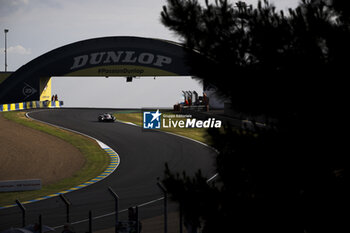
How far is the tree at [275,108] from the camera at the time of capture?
17.6ft

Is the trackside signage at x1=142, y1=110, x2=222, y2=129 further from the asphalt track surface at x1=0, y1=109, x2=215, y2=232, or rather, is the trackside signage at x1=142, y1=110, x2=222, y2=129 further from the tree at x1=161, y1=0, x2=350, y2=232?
the tree at x1=161, y1=0, x2=350, y2=232

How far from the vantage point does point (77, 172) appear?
23.1m

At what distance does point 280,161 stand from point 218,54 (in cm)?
180

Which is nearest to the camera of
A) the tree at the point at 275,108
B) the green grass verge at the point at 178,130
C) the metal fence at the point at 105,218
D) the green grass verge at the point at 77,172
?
the tree at the point at 275,108

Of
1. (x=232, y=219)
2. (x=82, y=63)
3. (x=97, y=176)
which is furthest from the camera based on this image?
(x=82, y=63)

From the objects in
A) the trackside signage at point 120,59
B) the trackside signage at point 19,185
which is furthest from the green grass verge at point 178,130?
the trackside signage at point 19,185

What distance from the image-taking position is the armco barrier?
151 feet

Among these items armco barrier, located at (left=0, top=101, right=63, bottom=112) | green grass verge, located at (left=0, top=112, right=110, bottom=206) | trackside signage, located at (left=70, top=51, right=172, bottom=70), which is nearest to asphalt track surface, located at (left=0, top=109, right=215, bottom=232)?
green grass verge, located at (left=0, top=112, right=110, bottom=206)

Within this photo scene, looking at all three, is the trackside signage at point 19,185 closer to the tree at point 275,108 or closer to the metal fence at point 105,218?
the metal fence at point 105,218

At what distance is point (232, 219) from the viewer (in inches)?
232

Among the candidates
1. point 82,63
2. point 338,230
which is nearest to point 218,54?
point 338,230

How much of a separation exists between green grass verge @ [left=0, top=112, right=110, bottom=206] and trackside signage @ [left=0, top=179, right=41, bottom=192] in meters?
0.29

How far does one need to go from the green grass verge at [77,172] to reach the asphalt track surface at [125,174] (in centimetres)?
108

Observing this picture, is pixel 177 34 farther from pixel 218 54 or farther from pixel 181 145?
pixel 181 145
